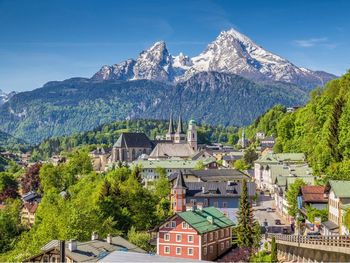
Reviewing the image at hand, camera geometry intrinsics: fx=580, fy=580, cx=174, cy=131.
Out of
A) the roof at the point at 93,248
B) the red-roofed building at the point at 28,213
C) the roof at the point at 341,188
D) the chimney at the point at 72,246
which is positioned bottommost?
the red-roofed building at the point at 28,213

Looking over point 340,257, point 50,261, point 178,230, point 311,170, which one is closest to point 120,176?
point 311,170

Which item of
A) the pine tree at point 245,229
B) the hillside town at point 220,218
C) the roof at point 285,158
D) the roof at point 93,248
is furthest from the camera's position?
the roof at point 285,158

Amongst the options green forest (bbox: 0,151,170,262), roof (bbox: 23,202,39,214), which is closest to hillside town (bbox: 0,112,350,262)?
roof (bbox: 23,202,39,214)

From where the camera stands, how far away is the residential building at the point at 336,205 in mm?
59656

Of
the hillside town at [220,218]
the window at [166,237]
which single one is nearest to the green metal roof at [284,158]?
the hillside town at [220,218]

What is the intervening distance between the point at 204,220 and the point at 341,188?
1538cm

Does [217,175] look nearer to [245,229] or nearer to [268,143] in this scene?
[245,229]

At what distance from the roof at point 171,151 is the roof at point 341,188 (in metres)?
117

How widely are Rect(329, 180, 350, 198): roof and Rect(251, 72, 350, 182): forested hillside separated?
8.71 metres

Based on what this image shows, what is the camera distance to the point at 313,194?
2773 inches

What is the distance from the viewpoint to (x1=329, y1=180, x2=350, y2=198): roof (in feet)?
201

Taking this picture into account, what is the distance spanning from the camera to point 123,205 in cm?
7962

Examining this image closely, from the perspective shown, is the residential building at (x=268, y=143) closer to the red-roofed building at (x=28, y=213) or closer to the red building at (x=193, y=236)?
the red-roofed building at (x=28, y=213)

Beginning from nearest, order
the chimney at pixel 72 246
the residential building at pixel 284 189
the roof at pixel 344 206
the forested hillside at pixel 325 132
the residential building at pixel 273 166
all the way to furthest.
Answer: the chimney at pixel 72 246, the roof at pixel 344 206, the forested hillside at pixel 325 132, the residential building at pixel 284 189, the residential building at pixel 273 166
